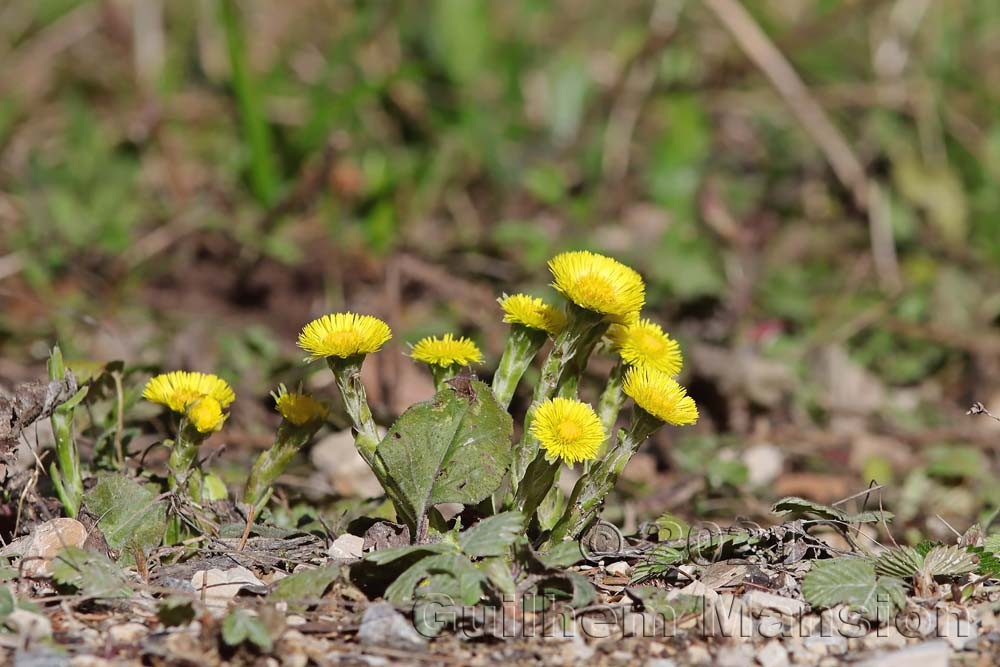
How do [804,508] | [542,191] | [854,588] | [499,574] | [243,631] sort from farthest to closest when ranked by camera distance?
[542,191] → [804,508] → [854,588] → [499,574] → [243,631]

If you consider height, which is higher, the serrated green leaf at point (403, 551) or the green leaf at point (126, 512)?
the green leaf at point (126, 512)

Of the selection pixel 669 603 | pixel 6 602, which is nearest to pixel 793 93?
pixel 669 603

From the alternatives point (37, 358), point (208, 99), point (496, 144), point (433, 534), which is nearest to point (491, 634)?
point (433, 534)

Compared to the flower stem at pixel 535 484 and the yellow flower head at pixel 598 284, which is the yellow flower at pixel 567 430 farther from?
the yellow flower head at pixel 598 284

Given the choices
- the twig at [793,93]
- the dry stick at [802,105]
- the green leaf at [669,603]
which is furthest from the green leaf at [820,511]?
the twig at [793,93]

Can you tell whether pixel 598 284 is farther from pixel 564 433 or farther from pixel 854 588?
pixel 854 588

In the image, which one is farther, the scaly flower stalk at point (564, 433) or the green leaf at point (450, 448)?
the green leaf at point (450, 448)

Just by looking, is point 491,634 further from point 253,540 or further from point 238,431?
point 238,431
